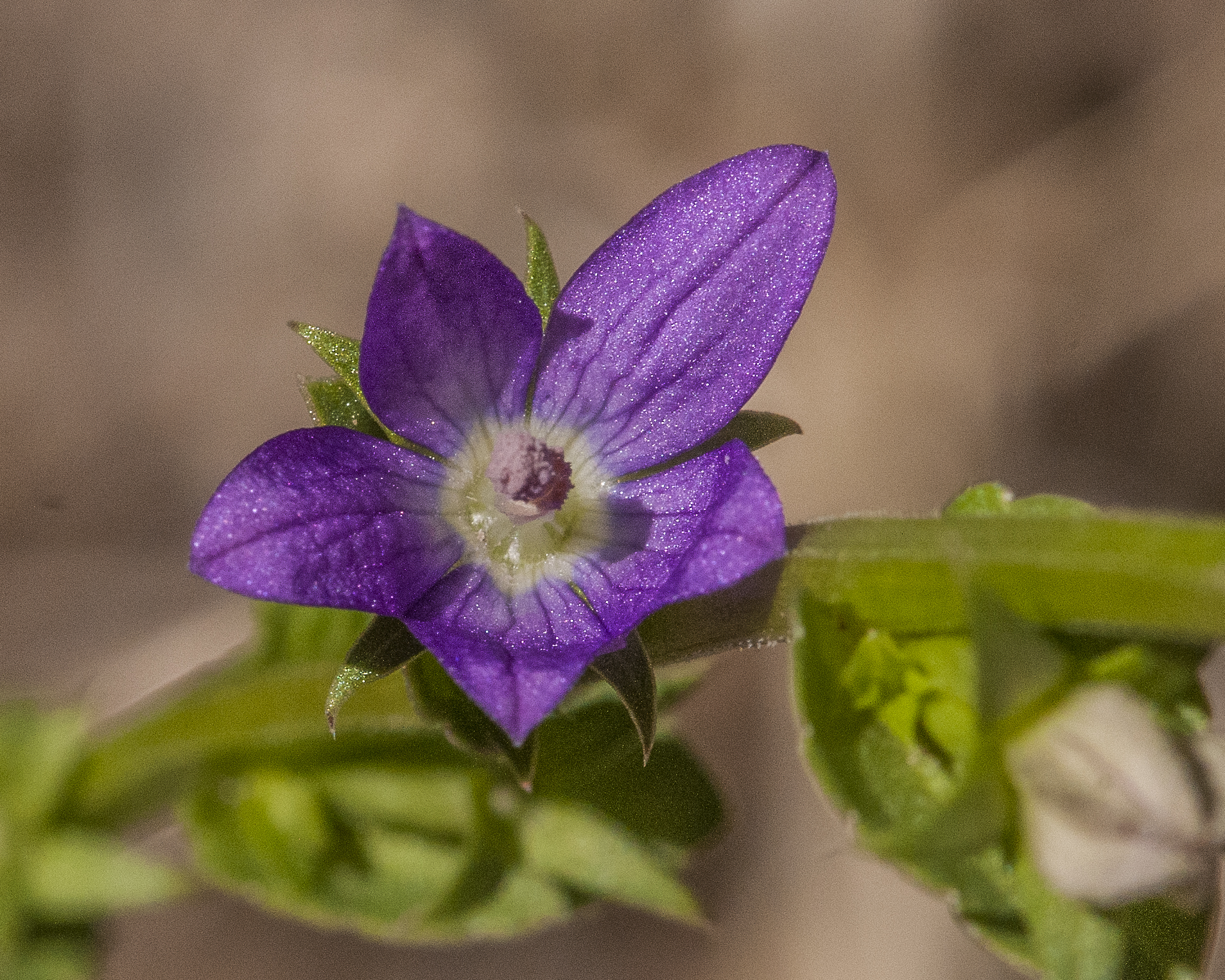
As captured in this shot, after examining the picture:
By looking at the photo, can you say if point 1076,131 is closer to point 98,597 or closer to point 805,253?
point 805,253

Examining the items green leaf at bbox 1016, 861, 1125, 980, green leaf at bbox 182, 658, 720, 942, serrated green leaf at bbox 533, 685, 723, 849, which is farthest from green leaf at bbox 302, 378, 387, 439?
green leaf at bbox 1016, 861, 1125, 980

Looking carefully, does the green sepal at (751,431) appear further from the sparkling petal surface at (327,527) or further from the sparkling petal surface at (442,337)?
the sparkling petal surface at (327,527)

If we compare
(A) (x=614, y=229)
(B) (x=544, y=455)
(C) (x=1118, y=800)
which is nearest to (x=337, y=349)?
(B) (x=544, y=455)

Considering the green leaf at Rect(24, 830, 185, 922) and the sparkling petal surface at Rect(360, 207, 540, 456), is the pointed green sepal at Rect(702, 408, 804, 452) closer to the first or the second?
the sparkling petal surface at Rect(360, 207, 540, 456)

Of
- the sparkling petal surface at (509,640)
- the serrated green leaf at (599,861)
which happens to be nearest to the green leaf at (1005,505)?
the sparkling petal surface at (509,640)

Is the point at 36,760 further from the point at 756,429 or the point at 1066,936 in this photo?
the point at 1066,936
